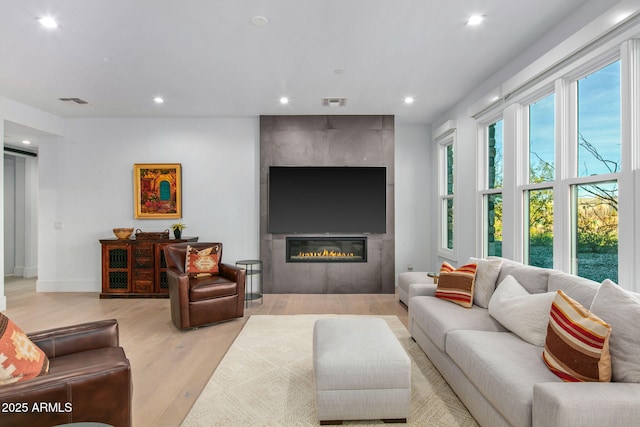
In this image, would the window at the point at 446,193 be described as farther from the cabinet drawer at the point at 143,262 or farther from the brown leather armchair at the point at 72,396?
the brown leather armchair at the point at 72,396

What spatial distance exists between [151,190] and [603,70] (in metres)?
5.64

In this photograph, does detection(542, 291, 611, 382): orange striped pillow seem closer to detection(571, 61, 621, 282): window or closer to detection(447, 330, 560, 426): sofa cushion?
detection(447, 330, 560, 426): sofa cushion

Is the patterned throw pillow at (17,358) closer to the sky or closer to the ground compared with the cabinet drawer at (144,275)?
closer to the sky

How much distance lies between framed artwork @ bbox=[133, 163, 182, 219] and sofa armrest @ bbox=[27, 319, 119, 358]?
3538mm

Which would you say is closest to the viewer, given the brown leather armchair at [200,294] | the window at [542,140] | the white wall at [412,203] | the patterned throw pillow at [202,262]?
the window at [542,140]

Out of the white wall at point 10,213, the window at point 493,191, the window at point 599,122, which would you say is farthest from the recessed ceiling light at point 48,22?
the white wall at point 10,213

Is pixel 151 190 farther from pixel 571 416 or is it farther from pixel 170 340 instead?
pixel 571 416

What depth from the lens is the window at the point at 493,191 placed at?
393 centimetres

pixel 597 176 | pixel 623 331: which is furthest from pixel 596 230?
pixel 623 331

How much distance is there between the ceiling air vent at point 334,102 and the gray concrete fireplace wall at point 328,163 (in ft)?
1.60

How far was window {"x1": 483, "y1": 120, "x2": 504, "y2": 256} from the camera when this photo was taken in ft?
12.9

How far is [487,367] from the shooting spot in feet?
6.11

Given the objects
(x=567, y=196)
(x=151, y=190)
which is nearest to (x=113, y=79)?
(x=151, y=190)

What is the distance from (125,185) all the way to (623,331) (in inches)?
240
